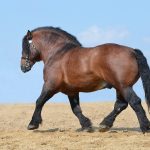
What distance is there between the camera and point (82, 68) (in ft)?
38.8

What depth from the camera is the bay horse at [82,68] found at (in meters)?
11.3

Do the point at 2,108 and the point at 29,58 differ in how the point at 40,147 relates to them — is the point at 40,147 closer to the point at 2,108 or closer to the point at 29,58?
the point at 29,58

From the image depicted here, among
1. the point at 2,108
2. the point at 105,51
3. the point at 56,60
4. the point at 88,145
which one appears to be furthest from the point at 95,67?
the point at 2,108

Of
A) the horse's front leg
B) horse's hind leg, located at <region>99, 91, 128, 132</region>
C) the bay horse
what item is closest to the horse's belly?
the bay horse

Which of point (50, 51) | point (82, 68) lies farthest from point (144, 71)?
point (50, 51)

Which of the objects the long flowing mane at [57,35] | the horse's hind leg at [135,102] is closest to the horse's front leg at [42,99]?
the long flowing mane at [57,35]

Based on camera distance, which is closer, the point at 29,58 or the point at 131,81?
the point at 131,81

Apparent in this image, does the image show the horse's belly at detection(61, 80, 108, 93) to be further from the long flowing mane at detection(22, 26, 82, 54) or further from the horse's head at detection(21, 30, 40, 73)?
the horse's head at detection(21, 30, 40, 73)

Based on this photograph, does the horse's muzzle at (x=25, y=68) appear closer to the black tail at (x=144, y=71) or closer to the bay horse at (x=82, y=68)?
the bay horse at (x=82, y=68)

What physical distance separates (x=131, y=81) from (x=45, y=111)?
11874 mm

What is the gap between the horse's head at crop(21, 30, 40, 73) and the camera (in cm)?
1337

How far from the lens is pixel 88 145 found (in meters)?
10.2

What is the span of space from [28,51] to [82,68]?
208 cm

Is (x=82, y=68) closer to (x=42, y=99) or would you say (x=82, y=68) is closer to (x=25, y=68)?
(x=42, y=99)
